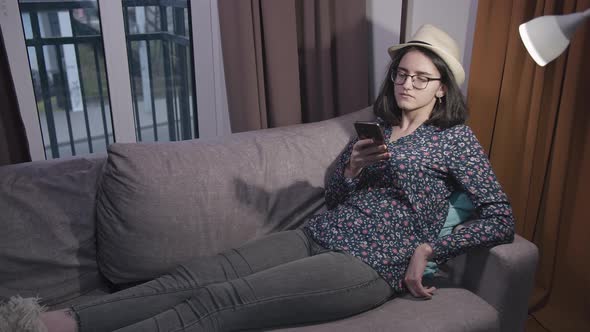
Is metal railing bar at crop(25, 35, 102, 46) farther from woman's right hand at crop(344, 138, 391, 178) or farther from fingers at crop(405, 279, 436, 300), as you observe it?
fingers at crop(405, 279, 436, 300)

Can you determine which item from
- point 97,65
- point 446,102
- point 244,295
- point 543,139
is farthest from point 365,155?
point 97,65

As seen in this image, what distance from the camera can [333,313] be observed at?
53.2 inches

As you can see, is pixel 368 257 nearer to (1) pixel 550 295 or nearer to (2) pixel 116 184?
(2) pixel 116 184

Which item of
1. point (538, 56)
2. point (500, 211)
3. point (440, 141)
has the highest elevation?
point (538, 56)

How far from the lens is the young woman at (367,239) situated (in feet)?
4.19

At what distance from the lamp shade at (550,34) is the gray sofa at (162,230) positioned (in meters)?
0.58

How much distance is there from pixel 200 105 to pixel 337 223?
103 centimetres

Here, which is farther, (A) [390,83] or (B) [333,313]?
(A) [390,83]

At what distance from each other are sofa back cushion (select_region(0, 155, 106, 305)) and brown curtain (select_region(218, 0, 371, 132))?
0.70 metres

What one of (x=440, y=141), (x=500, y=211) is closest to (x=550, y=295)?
(x=500, y=211)

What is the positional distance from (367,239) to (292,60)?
90 centimetres

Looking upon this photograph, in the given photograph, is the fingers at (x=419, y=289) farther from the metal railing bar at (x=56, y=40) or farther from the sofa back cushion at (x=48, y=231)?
the metal railing bar at (x=56, y=40)

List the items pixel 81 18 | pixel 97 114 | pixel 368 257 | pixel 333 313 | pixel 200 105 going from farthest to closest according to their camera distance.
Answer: pixel 97 114
pixel 81 18
pixel 200 105
pixel 368 257
pixel 333 313

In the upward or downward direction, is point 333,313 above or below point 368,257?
below
